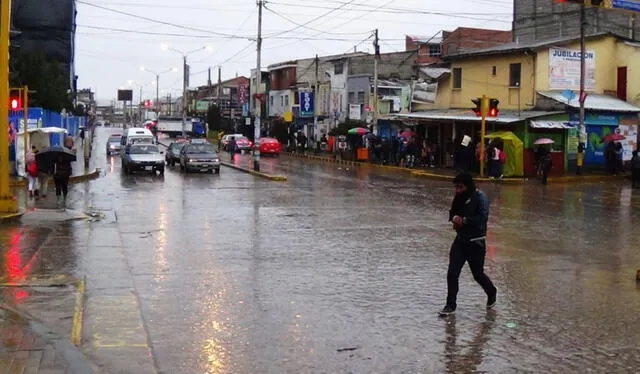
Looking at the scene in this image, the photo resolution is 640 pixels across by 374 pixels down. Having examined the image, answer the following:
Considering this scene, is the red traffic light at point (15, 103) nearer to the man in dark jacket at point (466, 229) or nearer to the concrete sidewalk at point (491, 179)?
the man in dark jacket at point (466, 229)

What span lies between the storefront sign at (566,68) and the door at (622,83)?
72.9 inches

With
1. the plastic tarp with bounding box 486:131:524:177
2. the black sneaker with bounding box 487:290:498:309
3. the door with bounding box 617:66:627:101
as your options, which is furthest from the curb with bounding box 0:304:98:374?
the door with bounding box 617:66:627:101

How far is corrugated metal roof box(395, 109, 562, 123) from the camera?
36.4m

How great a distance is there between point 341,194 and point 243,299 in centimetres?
1640

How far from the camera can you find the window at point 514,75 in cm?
3978

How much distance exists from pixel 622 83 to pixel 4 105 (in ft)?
105

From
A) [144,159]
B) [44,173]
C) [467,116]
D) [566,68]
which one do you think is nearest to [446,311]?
[44,173]

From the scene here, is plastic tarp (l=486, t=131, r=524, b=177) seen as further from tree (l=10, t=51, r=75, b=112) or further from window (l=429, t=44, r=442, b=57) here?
window (l=429, t=44, r=442, b=57)

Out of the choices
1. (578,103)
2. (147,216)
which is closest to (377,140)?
(578,103)

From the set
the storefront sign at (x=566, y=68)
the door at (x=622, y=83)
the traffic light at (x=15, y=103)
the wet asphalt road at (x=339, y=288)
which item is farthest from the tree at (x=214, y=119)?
the traffic light at (x=15, y=103)

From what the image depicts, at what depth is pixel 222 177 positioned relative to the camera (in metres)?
36.2

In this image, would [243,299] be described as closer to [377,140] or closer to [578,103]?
[578,103]

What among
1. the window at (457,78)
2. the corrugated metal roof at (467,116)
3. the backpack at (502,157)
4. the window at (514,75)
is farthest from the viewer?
the window at (457,78)

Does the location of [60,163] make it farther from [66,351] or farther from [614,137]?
[614,137]
